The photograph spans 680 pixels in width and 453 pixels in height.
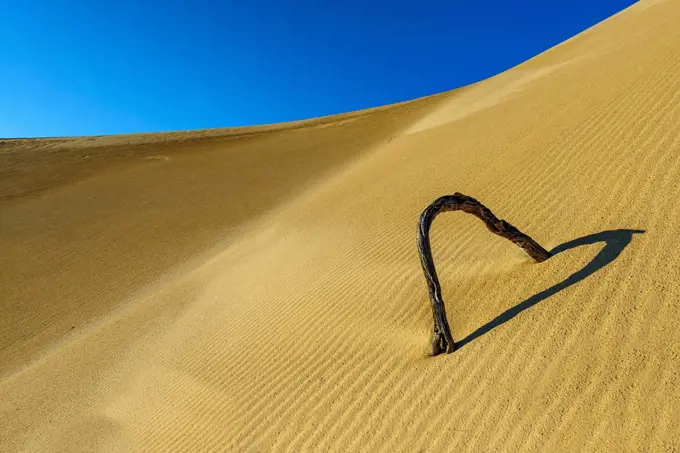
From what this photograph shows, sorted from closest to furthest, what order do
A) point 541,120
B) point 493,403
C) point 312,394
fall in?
1. point 493,403
2. point 312,394
3. point 541,120

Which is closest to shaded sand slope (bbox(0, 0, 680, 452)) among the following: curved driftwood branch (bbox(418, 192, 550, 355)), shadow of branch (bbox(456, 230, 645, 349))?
shadow of branch (bbox(456, 230, 645, 349))

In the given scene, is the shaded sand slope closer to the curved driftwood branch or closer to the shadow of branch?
the shadow of branch

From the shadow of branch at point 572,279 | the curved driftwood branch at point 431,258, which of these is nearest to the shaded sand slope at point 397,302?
the shadow of branch at point 572,279

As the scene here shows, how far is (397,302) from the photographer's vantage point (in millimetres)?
6410

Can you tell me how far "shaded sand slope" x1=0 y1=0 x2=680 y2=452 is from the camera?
3965 mm

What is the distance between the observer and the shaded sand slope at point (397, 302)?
396 cm

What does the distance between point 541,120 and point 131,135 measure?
2526 cm

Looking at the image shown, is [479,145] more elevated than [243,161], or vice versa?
[243,161]

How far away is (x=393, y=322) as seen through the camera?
598cm

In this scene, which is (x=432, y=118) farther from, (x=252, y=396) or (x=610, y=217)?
(x=252, y=396)

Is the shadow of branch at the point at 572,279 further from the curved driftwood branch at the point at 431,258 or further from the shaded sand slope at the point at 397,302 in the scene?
the curved driftwood branch at the point at 431,258

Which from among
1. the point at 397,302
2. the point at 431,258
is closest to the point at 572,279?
the point at 431,258

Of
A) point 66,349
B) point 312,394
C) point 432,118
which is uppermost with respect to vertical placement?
point 432,118

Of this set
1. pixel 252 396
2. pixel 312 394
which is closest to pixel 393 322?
pixel 312 394
